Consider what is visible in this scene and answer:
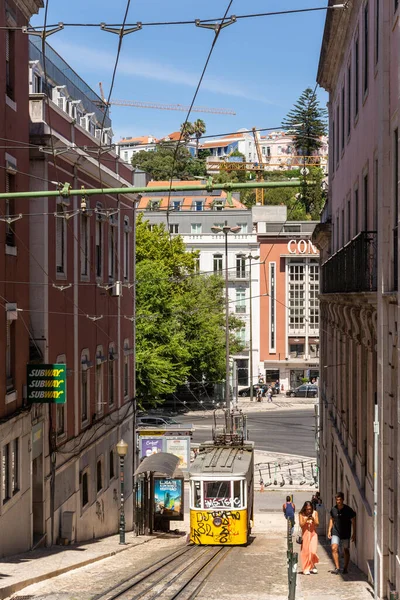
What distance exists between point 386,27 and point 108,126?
26844 millimetres

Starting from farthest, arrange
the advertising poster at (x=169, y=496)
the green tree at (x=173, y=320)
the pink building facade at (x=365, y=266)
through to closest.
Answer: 1. the green tree at (x=173, y=320)
2. the advertising poster at (x=169, y=496)
3. the pink building facade at (x=365, y=266)

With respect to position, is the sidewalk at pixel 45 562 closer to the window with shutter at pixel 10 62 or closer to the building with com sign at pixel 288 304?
the window with shutter at pixel 10 62

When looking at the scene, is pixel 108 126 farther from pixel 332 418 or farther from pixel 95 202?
pixel 332 418

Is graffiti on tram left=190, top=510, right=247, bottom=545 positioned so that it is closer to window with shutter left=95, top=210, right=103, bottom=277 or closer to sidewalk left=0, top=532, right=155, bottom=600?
sidewalk left=0, top=532, right=155, bottom=600

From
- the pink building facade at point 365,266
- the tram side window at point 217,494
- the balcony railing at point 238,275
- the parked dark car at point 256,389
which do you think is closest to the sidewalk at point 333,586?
the pink building facade at point 365,266

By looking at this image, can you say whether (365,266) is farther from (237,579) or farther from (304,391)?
(304,391)

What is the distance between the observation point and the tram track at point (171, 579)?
656 inches


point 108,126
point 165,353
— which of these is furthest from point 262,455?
point 108,126

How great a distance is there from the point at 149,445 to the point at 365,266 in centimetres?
2243

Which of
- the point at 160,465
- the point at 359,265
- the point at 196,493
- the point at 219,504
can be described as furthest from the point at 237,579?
the point at 160,465

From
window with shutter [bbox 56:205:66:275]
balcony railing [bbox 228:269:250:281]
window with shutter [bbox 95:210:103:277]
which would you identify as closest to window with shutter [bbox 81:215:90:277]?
window with shutter [bbox 95:210:103:277]

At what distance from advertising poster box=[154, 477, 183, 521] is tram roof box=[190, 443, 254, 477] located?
2.27m

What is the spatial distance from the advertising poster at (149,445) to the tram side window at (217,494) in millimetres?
10533

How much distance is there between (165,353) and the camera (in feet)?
199
